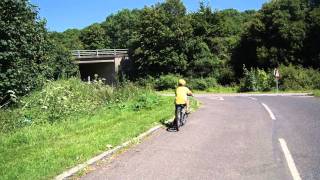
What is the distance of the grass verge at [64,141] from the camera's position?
9234 millimetres

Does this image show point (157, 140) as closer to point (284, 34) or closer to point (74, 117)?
point (74, 117)

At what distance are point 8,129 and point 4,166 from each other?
594cm

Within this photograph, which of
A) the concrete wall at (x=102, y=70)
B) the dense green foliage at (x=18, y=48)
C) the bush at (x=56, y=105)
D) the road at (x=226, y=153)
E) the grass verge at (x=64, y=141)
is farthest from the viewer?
the concrete wall at (x=102, y=70)

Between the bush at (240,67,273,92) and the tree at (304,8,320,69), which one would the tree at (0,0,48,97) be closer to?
the bush at (240,67,273,92)

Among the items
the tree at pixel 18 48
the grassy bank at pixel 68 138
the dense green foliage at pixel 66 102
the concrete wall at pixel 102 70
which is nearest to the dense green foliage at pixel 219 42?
the concrete wall at pixel 102 70

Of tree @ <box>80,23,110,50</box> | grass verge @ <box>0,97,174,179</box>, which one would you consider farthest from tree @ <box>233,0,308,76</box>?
tree @ <box>80,23,110,50</box>

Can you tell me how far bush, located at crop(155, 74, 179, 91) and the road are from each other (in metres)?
43.0

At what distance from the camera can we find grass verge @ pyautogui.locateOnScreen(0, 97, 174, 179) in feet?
30.3

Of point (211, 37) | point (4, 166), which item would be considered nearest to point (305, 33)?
point (211, 37)

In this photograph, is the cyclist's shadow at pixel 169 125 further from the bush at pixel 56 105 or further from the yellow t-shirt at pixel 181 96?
the bush at pixel 56 105

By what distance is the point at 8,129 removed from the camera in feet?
49.4

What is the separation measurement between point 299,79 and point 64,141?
4135 centimetres

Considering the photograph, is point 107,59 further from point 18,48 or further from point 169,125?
point 169,125

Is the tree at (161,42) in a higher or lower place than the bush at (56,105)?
higher
